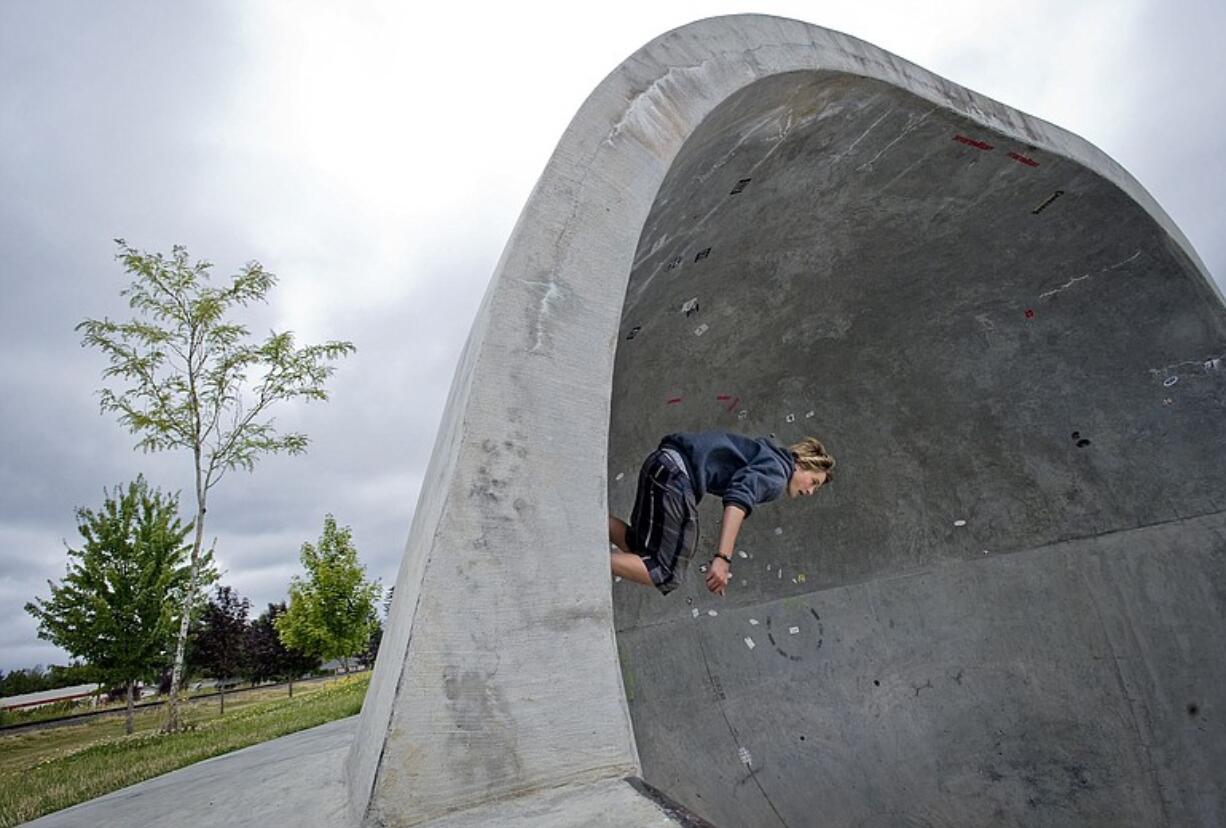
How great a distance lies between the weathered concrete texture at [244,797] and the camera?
7.29 feet

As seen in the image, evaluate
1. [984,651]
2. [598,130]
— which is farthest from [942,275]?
[598,130]

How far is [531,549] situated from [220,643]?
29821 mm

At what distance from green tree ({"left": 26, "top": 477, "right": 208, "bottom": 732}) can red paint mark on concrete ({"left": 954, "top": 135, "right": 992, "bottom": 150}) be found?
15138 mm

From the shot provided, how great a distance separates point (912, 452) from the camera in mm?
5176

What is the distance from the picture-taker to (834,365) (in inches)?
199

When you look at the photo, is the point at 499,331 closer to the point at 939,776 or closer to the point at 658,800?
the point at 658,800

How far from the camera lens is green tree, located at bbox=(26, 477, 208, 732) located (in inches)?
553

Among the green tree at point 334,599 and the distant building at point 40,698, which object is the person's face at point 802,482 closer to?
the green tree at point 334,599

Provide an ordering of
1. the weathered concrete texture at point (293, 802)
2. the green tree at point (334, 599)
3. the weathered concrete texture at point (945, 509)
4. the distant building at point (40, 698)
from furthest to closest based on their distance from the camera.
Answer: the distant building at point (40, 698) < the green tree at point (334, 599) < the weathered concrete texture at point (945, 509) < the weathered concrete texture at point (293, 802)

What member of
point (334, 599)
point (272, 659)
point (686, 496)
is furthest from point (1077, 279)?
point (272, 659)

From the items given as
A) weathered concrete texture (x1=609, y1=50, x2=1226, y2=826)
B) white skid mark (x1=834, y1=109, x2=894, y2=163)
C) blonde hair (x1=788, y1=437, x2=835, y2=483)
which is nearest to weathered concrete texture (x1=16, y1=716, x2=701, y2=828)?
weathered concrete texture (x1=609, y1=50, x2=1226, y2=826)

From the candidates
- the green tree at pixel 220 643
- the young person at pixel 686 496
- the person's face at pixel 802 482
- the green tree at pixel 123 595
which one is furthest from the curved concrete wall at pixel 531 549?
the green tree at pixel 220 643

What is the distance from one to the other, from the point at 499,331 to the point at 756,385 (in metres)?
3.52

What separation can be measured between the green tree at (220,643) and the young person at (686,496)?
27.1 metres
